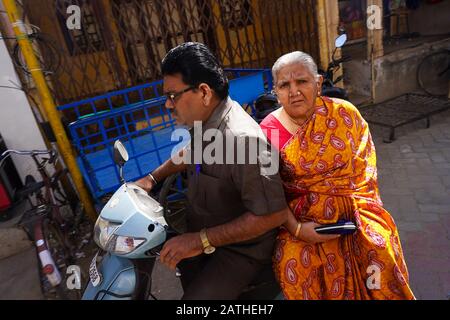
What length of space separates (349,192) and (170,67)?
3.38 feet

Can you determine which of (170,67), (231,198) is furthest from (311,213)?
(170,67)

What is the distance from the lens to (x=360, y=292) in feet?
5.31

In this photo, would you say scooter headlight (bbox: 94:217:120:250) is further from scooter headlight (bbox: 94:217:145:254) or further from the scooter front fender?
the scooter front fender

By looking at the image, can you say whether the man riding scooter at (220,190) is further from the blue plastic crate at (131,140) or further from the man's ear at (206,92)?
the blue plastic crate at (131,140)

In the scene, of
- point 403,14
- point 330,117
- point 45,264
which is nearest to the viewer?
→ point 330,117

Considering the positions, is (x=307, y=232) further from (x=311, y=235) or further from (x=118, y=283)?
(x=118, y=283)

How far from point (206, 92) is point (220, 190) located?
42 cm

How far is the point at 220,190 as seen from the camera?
1.46 meters

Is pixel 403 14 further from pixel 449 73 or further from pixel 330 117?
pixel 330 117

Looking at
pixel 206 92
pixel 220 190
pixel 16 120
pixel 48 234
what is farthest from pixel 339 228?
pixel 16 120

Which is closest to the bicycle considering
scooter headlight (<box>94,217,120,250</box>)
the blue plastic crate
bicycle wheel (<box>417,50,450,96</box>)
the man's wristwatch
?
the blue plastic crate

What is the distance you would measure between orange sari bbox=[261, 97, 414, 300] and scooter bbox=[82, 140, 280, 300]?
0.68 feet

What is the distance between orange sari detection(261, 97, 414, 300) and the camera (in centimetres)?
156

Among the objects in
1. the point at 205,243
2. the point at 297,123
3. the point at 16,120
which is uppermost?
the point at 16,120
